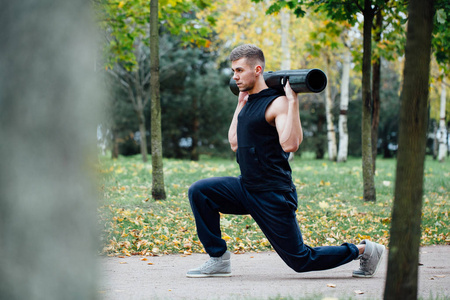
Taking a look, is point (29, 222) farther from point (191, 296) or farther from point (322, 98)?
point (322, 98)

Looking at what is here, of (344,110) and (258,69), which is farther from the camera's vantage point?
(344,110)

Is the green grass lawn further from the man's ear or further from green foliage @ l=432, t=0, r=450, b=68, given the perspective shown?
green foliage @ l=432, t=0, r=450, b=68

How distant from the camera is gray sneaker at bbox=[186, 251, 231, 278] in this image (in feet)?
13.3

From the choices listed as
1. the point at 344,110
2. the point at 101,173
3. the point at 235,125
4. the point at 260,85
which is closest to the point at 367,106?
the point at 235,125

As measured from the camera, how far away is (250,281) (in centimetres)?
396

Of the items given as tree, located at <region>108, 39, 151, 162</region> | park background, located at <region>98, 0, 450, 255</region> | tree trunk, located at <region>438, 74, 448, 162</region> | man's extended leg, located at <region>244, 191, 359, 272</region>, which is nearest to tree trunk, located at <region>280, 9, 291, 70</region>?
park background, located at <region>98, 0, 450, 255</region>

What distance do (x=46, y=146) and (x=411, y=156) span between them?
173 cm

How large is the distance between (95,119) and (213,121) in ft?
81.2

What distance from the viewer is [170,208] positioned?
748cm

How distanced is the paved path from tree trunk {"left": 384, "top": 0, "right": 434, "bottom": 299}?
990 millimetres

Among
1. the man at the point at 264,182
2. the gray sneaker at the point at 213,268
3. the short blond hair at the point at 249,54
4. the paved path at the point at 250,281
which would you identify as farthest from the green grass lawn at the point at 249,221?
the short blond hair at the point at 249,54

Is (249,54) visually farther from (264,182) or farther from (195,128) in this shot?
(195,128)

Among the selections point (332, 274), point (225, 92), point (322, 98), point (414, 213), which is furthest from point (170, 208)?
point (322, 98)

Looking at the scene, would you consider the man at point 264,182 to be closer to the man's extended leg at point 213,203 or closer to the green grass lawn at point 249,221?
the man's extended leg at point 213,203
